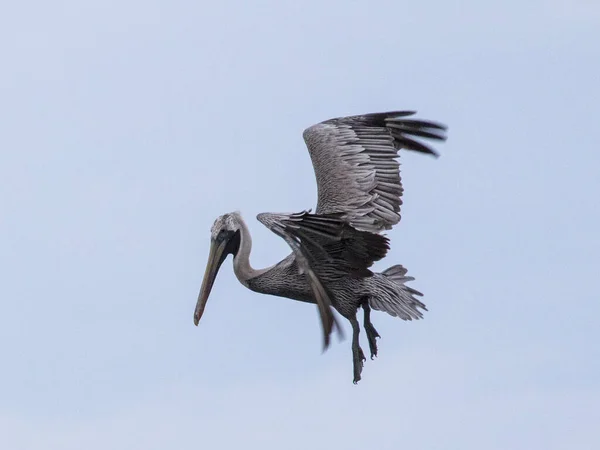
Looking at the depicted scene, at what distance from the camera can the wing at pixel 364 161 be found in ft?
48.2

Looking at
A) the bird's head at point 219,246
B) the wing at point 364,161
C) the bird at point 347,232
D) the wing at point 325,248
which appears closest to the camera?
the wing at point 325,248

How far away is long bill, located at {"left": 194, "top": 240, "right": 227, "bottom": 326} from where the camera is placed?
1509cm

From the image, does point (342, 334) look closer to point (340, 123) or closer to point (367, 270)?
point (367, 270)

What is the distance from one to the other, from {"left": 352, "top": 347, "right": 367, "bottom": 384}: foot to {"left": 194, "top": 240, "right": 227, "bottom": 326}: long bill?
1659 millimetres

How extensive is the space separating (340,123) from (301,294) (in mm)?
2097

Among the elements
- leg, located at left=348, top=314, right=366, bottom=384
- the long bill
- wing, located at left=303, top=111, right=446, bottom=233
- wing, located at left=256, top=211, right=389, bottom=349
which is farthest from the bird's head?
leg, located at left=348, top=314, right=366, bottom=384

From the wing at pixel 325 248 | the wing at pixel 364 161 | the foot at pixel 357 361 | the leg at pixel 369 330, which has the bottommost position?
the foot at pixel 357 361

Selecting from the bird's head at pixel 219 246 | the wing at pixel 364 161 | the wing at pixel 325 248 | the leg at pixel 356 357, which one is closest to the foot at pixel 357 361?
the leg at pixel 356 357

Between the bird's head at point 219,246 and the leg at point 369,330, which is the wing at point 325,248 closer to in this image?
the leg at point 369,330

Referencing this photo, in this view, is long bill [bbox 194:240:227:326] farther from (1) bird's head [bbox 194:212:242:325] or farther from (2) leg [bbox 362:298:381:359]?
(2) leg [bbox 362:298:381:359]

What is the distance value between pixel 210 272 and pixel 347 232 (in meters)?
1.97

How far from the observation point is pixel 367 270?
559 inches

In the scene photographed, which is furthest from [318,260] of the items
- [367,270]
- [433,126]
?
[433,126]

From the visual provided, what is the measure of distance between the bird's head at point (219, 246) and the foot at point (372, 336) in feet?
4.93
